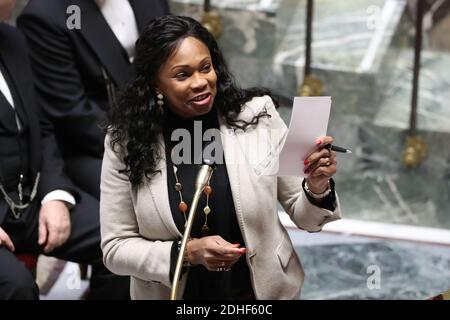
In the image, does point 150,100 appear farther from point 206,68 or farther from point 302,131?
point 302,131

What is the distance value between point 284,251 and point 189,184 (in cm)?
29

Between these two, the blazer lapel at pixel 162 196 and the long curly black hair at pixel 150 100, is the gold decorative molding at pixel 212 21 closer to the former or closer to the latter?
the long curly black hair at pixel 150 100

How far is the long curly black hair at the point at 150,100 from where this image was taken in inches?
79.9

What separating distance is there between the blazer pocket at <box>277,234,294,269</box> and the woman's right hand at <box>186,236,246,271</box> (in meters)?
0.26

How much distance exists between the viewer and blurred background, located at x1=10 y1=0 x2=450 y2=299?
3.67 meters

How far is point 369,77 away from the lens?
376cm

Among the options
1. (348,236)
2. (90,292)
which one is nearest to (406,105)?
(348,236)

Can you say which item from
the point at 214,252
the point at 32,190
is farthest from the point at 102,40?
the point at 214,252

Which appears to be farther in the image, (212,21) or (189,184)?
(212,21)

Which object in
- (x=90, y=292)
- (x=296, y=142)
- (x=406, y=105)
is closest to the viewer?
(x=296, y=142)

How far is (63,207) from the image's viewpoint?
2.73 meters

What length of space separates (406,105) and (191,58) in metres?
1.99

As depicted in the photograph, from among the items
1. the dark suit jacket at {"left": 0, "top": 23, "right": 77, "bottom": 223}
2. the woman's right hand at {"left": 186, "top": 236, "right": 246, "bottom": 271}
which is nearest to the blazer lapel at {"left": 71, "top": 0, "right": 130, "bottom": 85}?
the dark suit jacket at {"left": 0, "top": 23, "right": 77, "bottom": 223}

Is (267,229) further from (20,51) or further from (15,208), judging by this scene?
(20,51)
